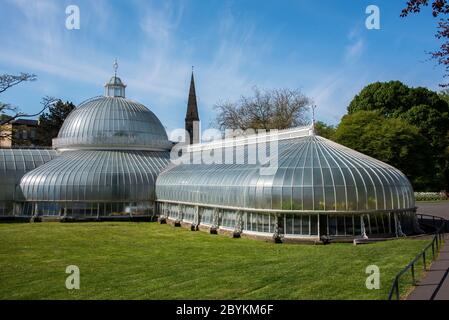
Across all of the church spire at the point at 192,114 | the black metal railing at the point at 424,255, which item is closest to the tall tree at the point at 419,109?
the church spire at the point at 192,114

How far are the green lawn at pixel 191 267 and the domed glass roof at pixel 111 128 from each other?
18410mm

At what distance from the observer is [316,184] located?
25.0 m

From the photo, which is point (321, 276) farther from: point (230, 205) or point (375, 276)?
point (230, 205)

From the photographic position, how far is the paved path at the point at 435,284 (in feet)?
41.6

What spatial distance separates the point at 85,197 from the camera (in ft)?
132

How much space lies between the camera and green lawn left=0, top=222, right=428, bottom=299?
14.1 metres

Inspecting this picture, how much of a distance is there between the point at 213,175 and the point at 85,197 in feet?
48.6

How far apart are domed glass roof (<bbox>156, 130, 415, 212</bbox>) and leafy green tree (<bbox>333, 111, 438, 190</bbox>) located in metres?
28.0

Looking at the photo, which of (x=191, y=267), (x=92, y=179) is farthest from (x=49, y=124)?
(x=191, y=267)

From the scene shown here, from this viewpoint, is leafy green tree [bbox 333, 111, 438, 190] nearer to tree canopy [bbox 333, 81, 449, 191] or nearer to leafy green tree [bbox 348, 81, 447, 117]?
tree canopy [bbox 333, 81, 449, 191]

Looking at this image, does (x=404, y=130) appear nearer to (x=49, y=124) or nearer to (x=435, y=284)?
(x=435, y=284)

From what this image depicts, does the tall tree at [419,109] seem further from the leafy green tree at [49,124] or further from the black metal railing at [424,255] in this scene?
the leafy green tree at [49,124]

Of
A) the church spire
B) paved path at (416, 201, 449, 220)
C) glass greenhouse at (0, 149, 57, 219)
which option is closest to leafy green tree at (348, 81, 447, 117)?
paved path at (416, 201, 449, 220)
